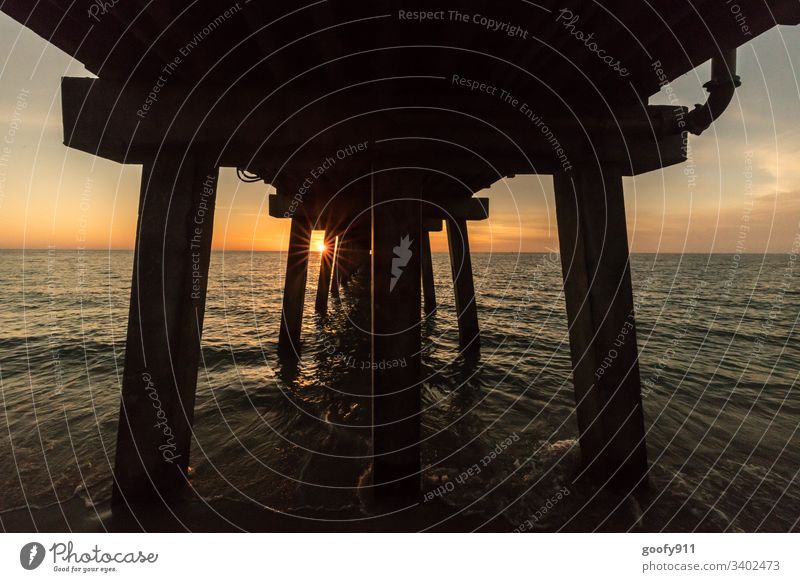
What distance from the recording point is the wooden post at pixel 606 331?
470 centimetres

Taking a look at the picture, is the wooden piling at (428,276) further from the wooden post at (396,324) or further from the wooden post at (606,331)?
the wooden post at (396,324)

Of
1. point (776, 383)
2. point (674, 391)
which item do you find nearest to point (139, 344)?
point (674, 391)

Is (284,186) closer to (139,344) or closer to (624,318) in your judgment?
(139,344)

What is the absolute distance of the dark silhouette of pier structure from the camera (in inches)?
151

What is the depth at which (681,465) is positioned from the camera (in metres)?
6.31

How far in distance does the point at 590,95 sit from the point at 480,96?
1344 millimetres

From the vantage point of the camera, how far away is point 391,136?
448cm

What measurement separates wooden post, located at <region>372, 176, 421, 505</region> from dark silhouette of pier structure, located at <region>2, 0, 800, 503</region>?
2 centimetres

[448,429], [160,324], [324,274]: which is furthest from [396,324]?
[324,274]

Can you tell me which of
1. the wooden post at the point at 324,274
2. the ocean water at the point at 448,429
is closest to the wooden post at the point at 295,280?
the ocean water at the point at 448,429

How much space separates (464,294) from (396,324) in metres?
8.31

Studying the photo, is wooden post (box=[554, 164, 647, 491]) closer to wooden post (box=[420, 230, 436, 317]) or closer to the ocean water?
the ocean water
